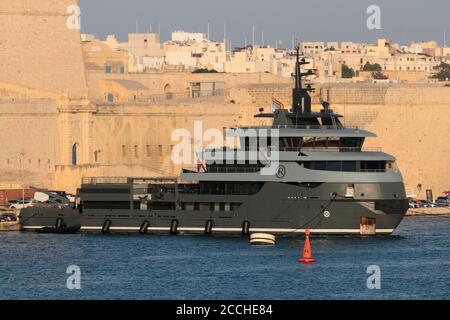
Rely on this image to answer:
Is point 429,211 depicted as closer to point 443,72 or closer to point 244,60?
point 244,60

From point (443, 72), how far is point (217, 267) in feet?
340

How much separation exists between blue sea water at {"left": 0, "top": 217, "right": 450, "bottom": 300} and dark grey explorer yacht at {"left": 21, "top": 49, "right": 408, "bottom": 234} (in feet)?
3.31

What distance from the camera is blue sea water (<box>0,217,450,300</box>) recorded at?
55.3 metres

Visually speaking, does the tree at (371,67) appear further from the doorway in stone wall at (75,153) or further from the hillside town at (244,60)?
the doorway in stone wall at (75,153)

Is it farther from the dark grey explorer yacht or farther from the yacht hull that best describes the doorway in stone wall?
the yacht hull

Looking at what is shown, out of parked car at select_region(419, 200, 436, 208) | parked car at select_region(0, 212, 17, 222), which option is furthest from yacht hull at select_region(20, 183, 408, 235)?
parked car at select_region(419, 200, 436, 208)

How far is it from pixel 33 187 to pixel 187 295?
2753 centimetres

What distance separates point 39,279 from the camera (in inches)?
2281

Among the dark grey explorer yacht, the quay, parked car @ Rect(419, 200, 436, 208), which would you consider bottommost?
the quay

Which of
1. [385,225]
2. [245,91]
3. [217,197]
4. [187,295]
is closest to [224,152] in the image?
[217,197]

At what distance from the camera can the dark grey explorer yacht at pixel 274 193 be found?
6975 centimetres

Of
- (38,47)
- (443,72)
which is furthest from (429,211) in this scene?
(443,72)

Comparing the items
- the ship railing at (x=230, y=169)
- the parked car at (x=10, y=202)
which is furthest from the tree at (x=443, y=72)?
the ship railing at (x=230, y=169)

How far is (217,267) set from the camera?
6066 cm
